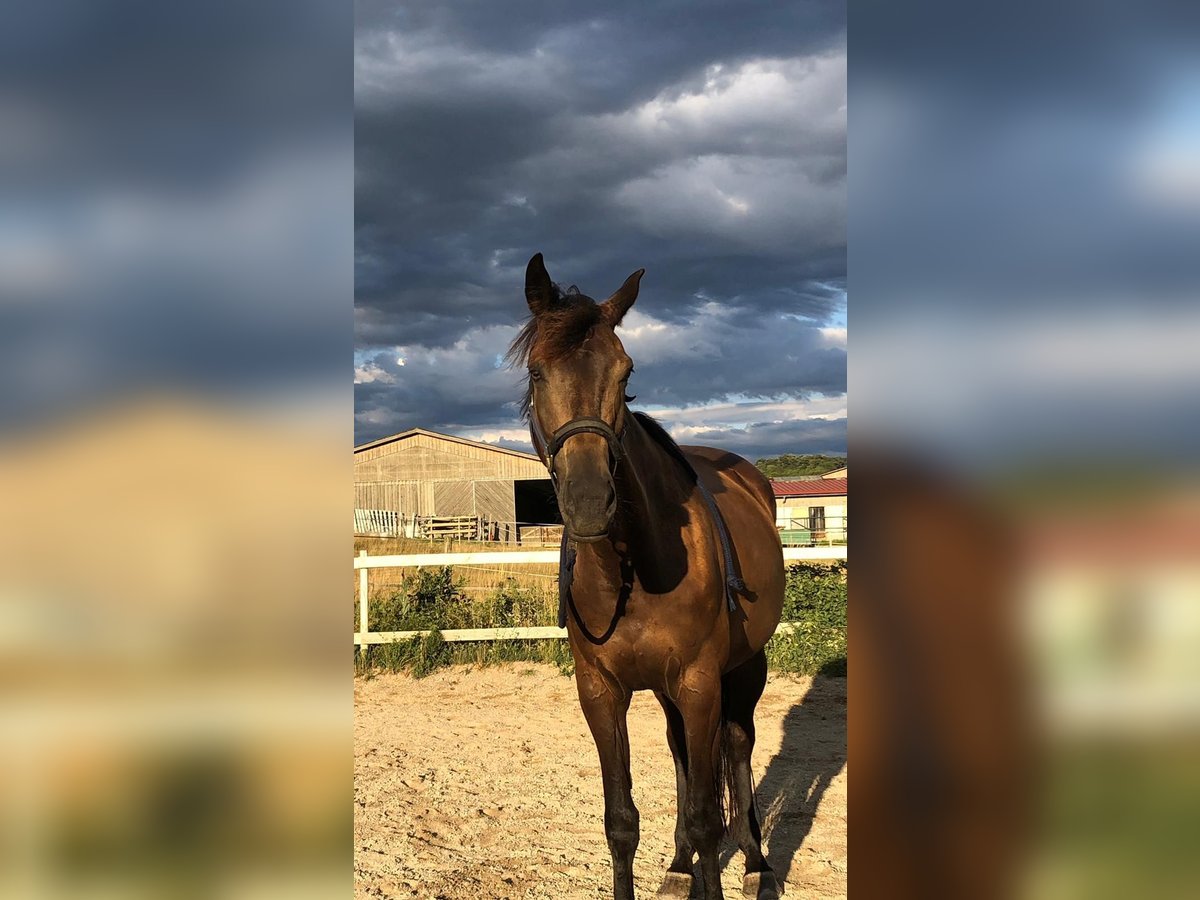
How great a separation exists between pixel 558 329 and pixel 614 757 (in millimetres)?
1826

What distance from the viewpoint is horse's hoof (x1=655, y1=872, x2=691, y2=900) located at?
159 inches

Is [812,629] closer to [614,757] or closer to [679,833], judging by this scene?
[679,833]

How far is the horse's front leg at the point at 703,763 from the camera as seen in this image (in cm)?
336

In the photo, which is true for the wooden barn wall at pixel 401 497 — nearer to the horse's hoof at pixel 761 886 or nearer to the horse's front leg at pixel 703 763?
the horse's hoof at pixel 761 886

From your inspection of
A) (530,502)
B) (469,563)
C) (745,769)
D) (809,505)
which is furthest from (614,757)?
(530,502)

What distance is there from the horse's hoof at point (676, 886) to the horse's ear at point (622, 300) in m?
2.67

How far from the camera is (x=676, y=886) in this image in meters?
4.04

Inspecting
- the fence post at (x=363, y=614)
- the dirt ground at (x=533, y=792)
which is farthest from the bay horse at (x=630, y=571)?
the fence post at (x=363, y=614)

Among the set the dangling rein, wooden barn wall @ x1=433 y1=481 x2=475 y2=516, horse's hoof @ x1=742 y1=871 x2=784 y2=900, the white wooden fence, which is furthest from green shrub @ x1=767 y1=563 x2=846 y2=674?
wooden barn wall @ x1=433 y1=481 x2=475 y2=516
